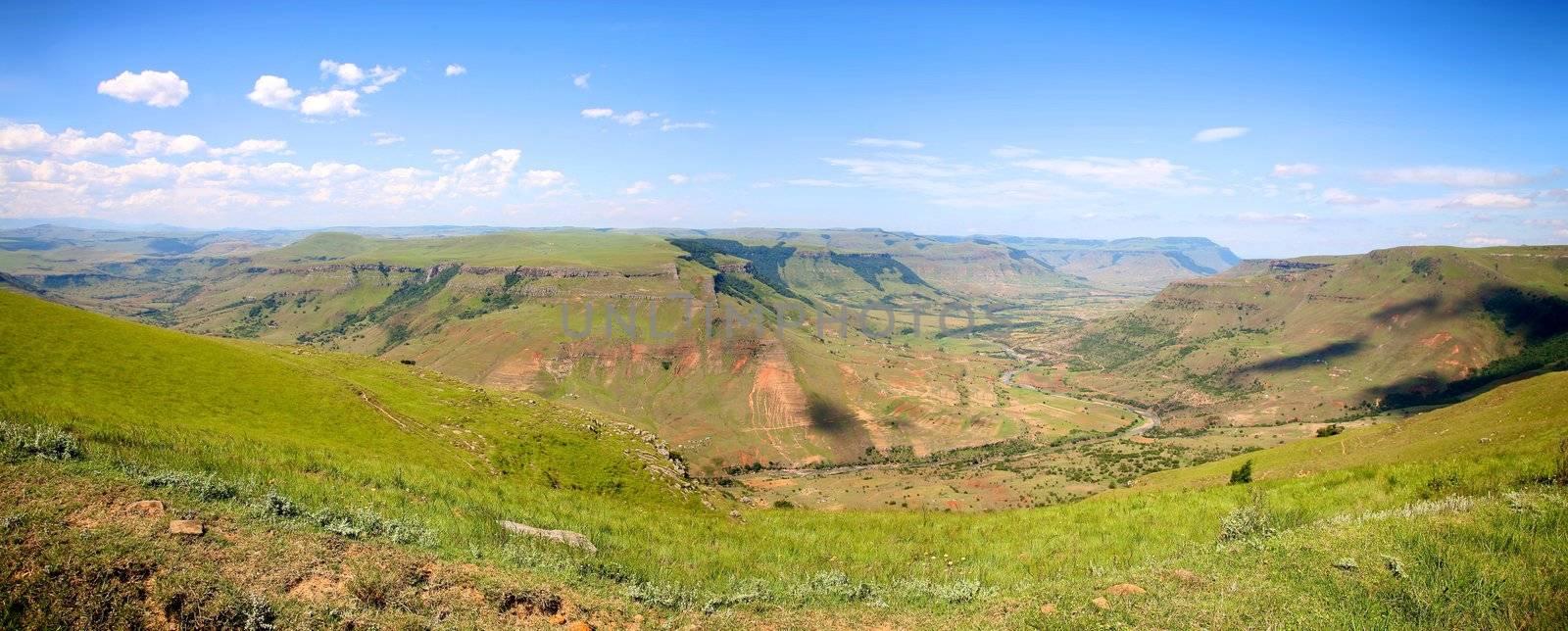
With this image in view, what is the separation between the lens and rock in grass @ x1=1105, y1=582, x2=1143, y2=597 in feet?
33.3

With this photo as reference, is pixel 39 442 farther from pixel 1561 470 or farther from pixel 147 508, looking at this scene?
pixel 1561 470

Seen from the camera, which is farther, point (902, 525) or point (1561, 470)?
point (902, 525)

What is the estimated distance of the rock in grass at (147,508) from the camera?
32.4 ft

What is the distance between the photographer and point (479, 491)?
18312 mm

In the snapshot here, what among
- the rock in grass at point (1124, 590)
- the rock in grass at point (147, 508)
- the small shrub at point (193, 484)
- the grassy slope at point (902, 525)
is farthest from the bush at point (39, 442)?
the rock in grass at point (1124, 590)

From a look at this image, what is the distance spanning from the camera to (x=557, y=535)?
13984mm

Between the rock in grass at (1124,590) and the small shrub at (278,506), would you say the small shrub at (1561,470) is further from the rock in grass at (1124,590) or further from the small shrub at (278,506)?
the small shrub at (278,506)

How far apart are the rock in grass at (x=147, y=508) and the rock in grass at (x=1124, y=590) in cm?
1611

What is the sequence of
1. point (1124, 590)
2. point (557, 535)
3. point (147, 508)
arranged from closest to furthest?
point (147, 508) < point (1124, 590) < point (557, 535)

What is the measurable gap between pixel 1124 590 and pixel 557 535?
38.6 feet

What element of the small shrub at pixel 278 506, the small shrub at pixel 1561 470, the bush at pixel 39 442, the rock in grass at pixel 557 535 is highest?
the small shrub at pixel 1561 470

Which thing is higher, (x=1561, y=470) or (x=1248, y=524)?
(x=1561, y=470)

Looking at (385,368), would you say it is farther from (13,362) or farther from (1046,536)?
(1046,536)

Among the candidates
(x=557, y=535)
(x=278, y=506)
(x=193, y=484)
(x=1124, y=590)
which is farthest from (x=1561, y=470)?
(x=193, y=484)
